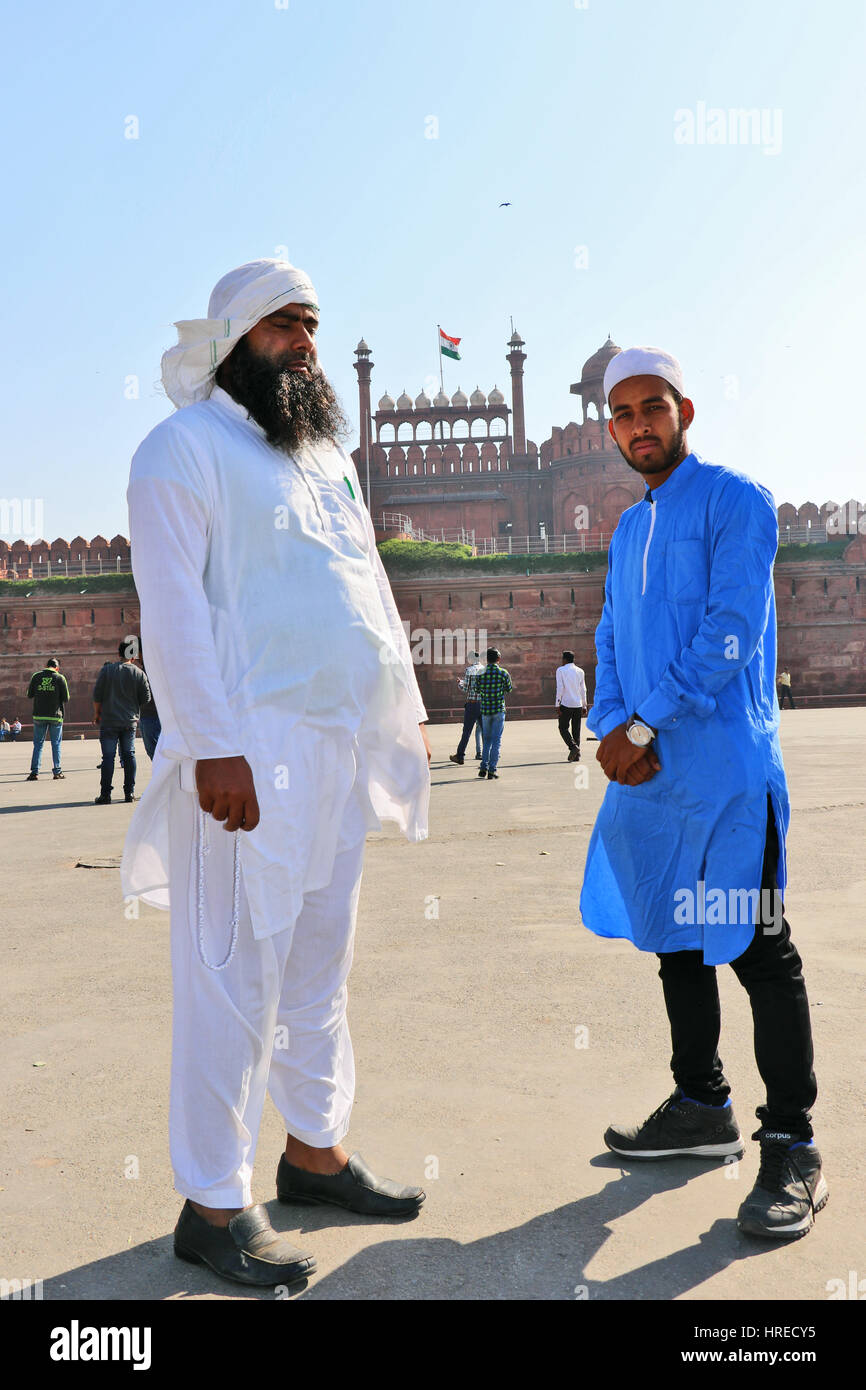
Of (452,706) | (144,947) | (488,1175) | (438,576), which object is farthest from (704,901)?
(438,576)

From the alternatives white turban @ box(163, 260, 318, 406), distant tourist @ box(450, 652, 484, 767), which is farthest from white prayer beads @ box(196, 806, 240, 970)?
distant tourist @ box(450, 652, 484, 767)

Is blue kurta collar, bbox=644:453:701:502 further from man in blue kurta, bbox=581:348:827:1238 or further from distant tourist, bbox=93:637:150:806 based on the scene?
→ distant tourist, bbox=93:637:150:806

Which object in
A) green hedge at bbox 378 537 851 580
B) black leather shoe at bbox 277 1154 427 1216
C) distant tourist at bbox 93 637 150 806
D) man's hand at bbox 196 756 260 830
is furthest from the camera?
green hedge at bbox 378 537 851 580

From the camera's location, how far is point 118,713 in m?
9.89

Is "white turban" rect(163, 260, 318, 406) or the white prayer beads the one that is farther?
"white turban" rect(163, 260, 318, 406)

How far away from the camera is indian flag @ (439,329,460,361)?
39.6 meters

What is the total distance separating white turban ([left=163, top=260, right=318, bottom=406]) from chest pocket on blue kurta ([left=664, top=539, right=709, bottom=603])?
2.80 ft

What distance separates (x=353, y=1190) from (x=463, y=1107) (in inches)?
18.5

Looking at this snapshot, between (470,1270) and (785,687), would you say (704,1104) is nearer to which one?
(470,1270)

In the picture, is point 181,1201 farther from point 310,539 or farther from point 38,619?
point 38,619
